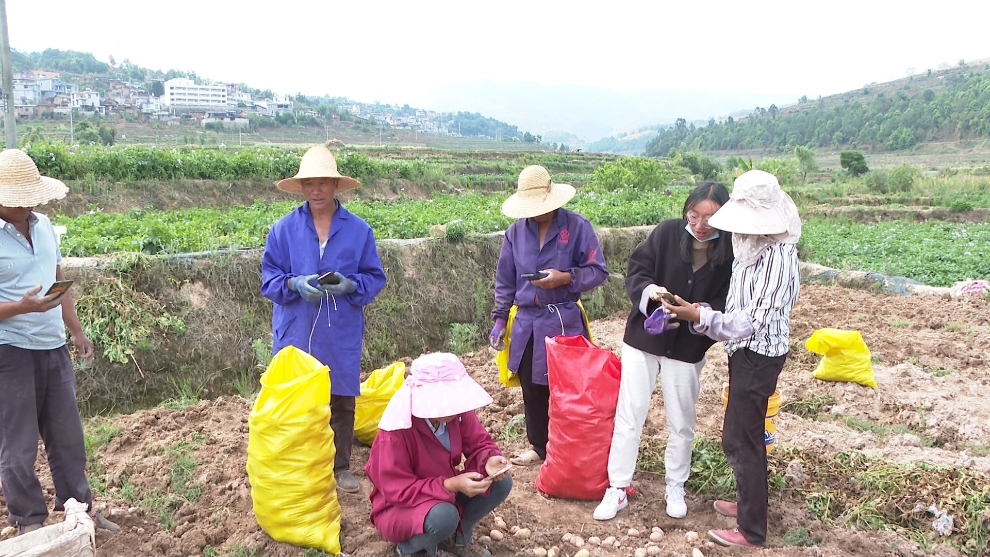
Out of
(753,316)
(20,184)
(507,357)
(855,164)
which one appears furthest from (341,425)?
(855,164)

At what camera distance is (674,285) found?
3.28 metres

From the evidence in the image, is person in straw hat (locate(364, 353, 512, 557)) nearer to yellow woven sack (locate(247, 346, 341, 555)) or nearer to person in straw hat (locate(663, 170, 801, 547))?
yellow woven sack (locate(247, 346, 341, 555))

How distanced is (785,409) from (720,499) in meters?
1.92

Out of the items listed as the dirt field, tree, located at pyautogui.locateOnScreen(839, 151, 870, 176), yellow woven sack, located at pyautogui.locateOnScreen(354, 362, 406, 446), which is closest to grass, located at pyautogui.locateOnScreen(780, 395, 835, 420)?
the dirt field

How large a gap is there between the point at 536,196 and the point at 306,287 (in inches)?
55.5

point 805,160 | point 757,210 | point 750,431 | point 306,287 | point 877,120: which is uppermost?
point 877,120

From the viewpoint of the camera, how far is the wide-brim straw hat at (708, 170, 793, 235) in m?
2.79

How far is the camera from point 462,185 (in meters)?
24.3

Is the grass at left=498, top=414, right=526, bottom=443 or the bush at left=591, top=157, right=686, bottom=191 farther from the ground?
the bush at left=591, top=157, right=686, bottom=191

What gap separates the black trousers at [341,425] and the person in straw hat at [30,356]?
1232 mm

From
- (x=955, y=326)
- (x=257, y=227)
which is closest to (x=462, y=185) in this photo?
(x=257, y=227)

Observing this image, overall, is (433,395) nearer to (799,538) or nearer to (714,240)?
(714,240)

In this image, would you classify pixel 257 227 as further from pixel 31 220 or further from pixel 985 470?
pixel 985 470

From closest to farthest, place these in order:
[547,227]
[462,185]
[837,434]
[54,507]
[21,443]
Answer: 1. [21,443]
2. [54,507]
3. [547,227]
4. [837,434]
5. [462,185]
